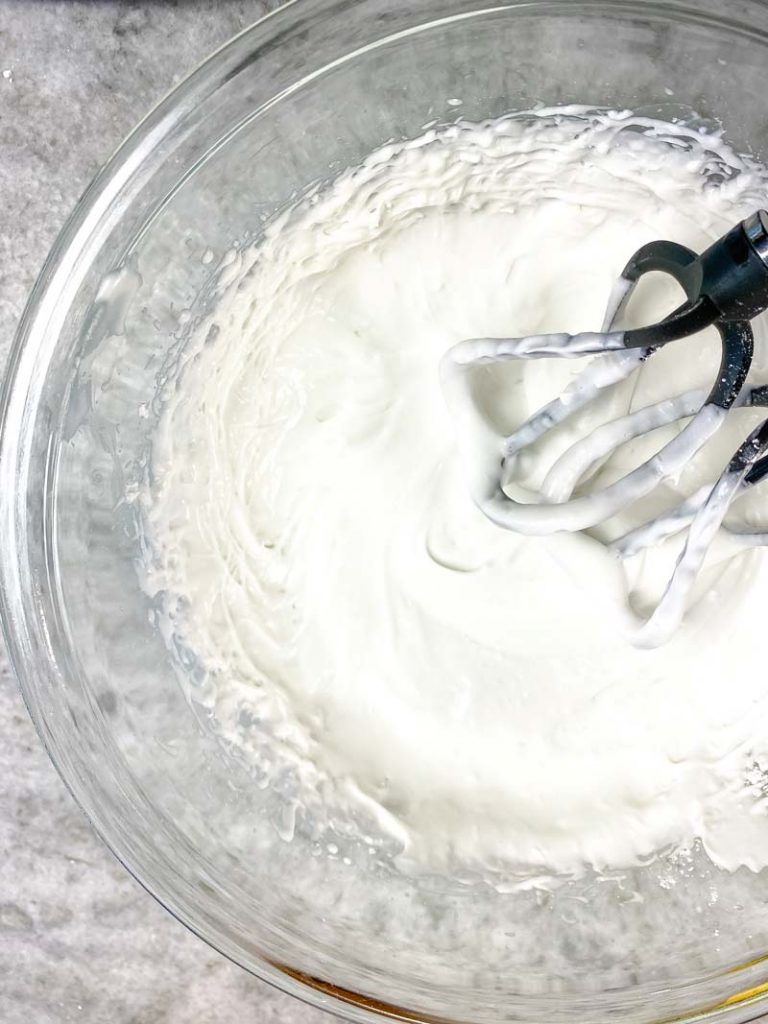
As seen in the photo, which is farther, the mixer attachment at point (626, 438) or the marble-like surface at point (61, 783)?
the marble-like surface at point (61, 783)

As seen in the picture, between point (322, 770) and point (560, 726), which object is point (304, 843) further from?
point (560, 726)

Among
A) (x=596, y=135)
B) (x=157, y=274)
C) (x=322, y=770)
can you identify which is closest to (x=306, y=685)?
(x=322, y=770)

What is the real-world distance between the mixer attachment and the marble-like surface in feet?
1.15

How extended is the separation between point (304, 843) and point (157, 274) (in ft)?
1.38

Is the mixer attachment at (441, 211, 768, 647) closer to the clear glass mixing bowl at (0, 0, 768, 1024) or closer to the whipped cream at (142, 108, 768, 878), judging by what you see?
the whipped cream at (142, 108, 768, 878)

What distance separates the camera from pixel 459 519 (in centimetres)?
65

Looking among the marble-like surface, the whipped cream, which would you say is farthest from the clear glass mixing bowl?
the marble-like surface

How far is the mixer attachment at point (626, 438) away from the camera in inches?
21.5

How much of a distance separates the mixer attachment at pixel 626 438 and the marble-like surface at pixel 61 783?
35 cm

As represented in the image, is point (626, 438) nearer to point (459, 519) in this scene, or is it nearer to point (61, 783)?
point (459, 519)

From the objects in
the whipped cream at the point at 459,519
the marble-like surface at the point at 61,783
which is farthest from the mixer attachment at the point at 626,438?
the marble-like surface at the point at 61,783

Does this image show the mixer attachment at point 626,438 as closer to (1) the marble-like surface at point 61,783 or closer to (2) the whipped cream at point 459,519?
(2) the whipped cream at point 459,519

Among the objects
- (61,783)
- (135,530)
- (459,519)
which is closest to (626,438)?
(459,519)

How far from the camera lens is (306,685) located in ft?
2.21
